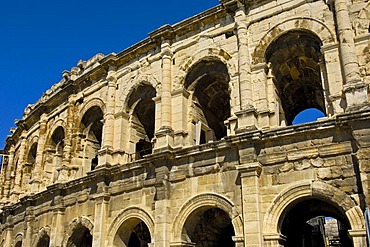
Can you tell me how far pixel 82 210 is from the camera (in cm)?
1372

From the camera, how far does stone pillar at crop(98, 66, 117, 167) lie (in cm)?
1345

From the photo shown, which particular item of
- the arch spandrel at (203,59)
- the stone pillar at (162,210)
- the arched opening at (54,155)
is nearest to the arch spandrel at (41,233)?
the arched opening at (54,155)

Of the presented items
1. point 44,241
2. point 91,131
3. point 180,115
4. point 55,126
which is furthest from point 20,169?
point 180,115

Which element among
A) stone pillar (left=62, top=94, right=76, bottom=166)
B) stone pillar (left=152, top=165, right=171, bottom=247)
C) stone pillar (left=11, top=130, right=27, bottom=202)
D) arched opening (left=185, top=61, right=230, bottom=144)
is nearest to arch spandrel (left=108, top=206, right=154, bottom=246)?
stone pillar (left=152, top=165, right=171, bottom=247)

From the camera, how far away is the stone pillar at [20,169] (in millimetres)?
18875

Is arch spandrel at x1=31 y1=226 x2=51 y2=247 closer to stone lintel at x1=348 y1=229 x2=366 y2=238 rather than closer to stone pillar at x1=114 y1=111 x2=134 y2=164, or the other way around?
stone pillar at x1=114 y1=111 x2=134 y2=164

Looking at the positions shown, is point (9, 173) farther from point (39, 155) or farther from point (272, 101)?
point (272, 101)

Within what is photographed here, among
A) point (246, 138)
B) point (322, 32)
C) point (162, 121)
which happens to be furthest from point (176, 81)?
point (322, 32)

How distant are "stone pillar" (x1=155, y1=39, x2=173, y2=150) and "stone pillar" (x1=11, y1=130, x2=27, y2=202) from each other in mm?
9395

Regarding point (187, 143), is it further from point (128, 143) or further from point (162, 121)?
point (128, 143)

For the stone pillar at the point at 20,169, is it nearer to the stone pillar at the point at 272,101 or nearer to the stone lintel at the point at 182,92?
the stone lintel at the point at 182,92

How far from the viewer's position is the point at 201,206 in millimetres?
10883

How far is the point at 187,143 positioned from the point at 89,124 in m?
5.26

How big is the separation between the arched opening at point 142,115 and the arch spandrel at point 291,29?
381 cm
